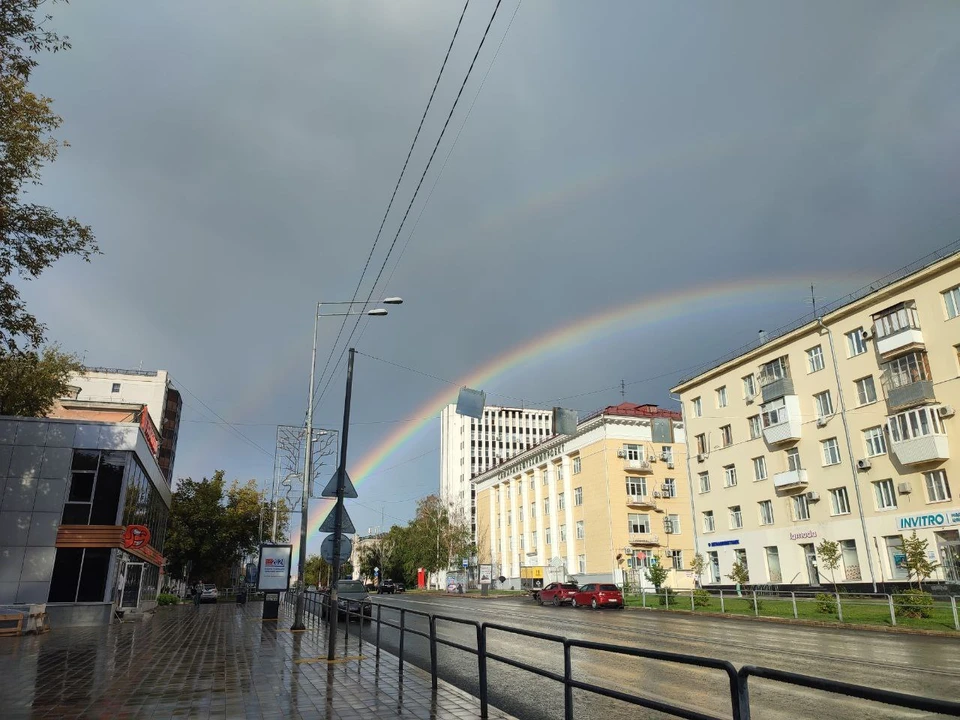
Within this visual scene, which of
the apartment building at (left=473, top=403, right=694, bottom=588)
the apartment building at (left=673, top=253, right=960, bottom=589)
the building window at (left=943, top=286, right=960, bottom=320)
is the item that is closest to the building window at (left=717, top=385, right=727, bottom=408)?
the apartment building at (left=673, top=253, right=960, bottom=589)

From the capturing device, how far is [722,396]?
1854 inches

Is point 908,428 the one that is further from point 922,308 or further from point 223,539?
point 223,539

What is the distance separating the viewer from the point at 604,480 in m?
58.6

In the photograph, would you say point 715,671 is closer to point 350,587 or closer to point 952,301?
point 350,587

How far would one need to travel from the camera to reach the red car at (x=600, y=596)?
35094 millimetres

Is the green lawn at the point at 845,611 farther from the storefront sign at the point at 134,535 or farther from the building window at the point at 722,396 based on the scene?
the storefront sign at the point at 134,535

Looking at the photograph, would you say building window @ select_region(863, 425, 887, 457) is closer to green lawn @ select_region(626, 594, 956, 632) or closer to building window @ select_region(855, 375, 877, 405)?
building window @ select_region(855, 375, 877, 405)

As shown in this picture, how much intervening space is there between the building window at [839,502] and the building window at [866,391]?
5.01 meters

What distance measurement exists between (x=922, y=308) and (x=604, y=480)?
3104cm

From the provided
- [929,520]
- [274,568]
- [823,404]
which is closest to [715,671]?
[274,568]

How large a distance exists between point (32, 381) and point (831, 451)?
130 ft

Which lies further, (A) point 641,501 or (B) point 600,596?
(A) point 641,501

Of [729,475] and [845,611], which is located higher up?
[729,475]

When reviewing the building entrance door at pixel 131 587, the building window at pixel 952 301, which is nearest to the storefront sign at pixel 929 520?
the building window at pixel 952 301
